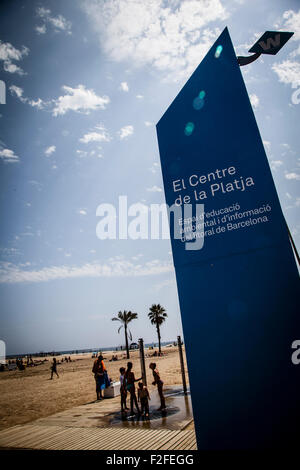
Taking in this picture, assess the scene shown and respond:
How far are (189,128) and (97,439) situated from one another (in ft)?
26.2

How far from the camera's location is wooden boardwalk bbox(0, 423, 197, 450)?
5.61 m

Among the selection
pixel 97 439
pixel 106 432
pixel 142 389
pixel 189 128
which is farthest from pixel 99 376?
pixel 189 128

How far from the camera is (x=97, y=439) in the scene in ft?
20.9

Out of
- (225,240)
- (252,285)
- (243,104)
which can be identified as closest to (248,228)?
(225,240)

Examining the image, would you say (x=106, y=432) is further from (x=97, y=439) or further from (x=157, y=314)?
(x=157, y=314)

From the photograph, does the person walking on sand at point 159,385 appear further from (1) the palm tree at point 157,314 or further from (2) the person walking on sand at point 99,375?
(1) the palm tree at point 157,314

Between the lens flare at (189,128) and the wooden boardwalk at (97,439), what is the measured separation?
6.64 metres

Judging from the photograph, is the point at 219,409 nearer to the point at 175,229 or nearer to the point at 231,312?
the point at 231,312

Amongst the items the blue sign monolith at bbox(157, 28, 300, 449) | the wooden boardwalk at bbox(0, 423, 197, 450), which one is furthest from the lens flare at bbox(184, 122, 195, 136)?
the wooden boardwalk at bbox(0, 423, 197, 450)

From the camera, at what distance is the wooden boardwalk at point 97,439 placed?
18.4ft

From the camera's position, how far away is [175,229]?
4.60 meters

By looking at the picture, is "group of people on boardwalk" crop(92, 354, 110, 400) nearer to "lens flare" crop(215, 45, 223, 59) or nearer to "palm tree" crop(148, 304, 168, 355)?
"lens flare" crop(215, 45, 223, 59)

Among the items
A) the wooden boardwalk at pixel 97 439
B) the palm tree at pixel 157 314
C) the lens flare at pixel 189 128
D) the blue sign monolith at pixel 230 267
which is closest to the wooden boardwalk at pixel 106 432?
the wooden boardwalk at pixel 97 439

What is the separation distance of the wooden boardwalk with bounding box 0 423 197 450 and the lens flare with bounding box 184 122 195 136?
6.64 meters
